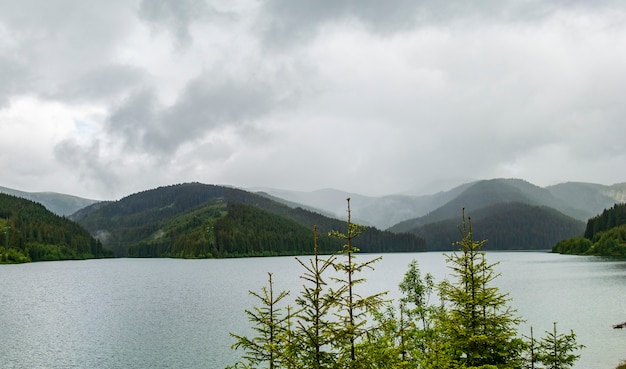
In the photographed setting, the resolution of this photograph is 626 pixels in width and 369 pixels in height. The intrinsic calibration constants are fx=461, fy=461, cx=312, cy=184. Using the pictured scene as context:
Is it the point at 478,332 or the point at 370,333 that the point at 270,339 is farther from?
the point at 478,332

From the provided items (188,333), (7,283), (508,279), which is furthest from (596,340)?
(7,283)

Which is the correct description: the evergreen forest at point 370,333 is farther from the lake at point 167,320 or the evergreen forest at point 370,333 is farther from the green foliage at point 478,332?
the lake at point 167,320

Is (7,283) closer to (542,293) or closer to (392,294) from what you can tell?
(392,294)

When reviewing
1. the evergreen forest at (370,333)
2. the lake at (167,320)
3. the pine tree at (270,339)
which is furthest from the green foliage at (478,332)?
the lake at (167,320)

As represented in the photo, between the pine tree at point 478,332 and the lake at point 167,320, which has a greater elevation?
the pine tree at point 478,332

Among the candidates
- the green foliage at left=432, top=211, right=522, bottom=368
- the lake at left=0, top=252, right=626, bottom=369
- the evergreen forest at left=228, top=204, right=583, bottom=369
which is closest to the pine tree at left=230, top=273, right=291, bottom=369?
the evergreen forest at left=228, top=204, right=583, bottom=369

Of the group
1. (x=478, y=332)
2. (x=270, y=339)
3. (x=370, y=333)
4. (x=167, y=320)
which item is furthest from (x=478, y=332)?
(x=167, y=320)

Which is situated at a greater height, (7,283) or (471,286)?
(471,286)

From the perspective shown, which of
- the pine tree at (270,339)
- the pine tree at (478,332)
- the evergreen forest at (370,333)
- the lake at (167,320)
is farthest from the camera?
the lake at (167,320)

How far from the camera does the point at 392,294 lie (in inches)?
4213

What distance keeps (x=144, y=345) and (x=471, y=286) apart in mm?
55379

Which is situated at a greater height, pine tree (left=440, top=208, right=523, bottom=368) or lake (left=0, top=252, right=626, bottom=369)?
pine tree (left=440, top=208, right=523, bottom=368)

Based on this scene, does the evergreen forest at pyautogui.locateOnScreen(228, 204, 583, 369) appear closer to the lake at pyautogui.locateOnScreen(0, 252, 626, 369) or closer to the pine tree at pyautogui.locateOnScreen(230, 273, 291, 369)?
the pine tree at pyautogui.locateOnScreen(230, 273, 291, 369)

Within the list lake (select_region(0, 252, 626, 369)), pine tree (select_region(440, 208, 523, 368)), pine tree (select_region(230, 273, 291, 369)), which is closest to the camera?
pine tree (select_region(230, 273, 291, 369))
